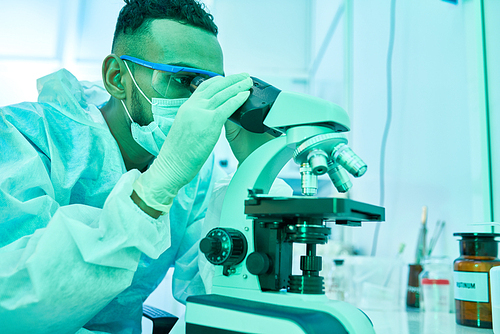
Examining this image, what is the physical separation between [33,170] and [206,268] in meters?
0.44

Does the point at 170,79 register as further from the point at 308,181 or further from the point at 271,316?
the point at 271,316

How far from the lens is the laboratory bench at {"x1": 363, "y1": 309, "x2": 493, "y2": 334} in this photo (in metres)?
0.77

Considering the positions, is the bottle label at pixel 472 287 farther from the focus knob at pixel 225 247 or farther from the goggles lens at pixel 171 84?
the goggles lens at pixel 171 84

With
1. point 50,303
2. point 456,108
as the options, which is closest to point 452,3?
point 456,108

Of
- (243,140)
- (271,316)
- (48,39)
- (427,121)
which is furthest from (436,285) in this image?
(48,39)

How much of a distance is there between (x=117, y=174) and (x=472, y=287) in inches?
34.0

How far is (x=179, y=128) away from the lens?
70cm

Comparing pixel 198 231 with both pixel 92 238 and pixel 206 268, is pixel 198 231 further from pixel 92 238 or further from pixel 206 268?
pixel 92 238

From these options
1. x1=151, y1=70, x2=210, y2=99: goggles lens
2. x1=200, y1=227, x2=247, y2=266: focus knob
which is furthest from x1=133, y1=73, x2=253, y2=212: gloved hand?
x1=151, y1=70, x2=210, y2=99: goggles lens

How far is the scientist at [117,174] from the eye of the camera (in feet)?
2.05

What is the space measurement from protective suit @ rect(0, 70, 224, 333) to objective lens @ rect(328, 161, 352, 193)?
1.04 feet

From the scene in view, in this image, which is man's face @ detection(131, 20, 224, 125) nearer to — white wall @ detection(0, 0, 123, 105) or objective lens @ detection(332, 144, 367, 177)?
white wall @ detection(0, 0, 123, 105)

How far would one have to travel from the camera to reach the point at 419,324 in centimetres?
87

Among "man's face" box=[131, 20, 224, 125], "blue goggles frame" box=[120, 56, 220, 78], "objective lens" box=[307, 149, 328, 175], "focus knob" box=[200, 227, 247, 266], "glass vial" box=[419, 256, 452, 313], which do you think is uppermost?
"man's face" box=[131, 20, 224, 125]
